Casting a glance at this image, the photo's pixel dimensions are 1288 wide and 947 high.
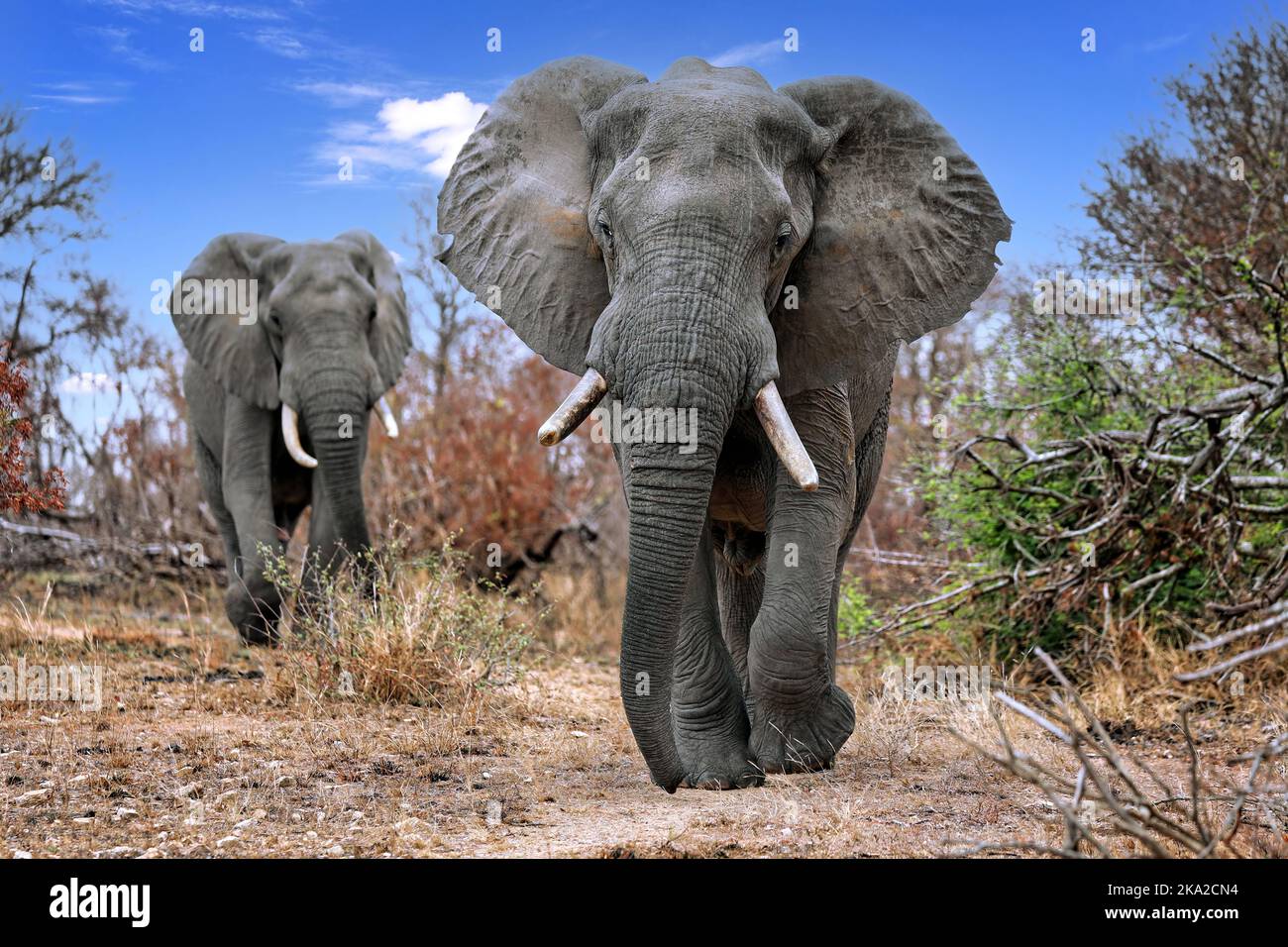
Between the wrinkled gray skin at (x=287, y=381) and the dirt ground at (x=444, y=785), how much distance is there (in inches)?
84.4

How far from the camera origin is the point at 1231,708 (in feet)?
26.4

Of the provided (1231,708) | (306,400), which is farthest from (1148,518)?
(306,400)

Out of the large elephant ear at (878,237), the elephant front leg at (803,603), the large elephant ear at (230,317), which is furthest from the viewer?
the large elephant ear at (230,317)

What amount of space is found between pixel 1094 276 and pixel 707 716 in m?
8.49

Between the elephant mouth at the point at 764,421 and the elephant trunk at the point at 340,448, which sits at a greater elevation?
the elephant trunk at the point at 340,448

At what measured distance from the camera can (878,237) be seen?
6.16m

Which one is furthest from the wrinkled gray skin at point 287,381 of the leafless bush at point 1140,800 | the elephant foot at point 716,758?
the leafless bush at point 1140,800

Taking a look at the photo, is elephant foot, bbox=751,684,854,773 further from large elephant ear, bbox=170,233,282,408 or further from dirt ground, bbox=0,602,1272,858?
large elephant ear, bbox=170,233,282,408

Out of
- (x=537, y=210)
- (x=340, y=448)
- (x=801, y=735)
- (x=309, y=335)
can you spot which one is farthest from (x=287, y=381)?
(x=801, y=735)

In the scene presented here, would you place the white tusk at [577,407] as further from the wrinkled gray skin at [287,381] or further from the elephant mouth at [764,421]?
the wrinkled gray skin at [287,381]

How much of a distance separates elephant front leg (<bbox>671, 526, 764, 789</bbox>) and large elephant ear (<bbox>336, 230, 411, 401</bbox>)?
17.9ft

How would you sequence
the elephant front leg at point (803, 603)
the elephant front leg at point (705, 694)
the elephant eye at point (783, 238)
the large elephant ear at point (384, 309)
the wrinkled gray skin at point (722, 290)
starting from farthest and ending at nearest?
the large elephant ear at point (384, 309)
the elephant front leg at point (705, 694)
the elephant front leg at point (803, 603)
the elephant eye at point (783, 238)
the wrinkled gray skin at point (722, 290)

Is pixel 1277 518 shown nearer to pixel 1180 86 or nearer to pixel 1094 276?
pixel 1094 276

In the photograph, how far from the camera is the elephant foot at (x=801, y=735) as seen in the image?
241 inches
